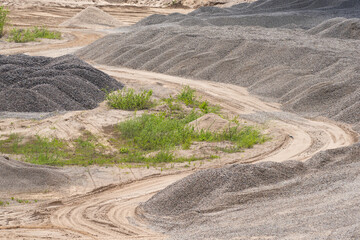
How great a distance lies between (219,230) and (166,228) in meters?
0.87

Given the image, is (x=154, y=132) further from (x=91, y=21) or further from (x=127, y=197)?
(x=91, y=21)

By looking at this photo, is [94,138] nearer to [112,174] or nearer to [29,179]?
[112,174]

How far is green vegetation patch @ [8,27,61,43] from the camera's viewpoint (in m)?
23.3

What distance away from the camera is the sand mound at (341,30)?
18.9m

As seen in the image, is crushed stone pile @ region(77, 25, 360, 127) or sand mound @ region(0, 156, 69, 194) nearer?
sand mound @ region(0, 156, 69, 194)

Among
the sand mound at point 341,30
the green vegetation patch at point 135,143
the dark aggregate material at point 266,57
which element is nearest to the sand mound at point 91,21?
the dark aggregate material at point 266,57

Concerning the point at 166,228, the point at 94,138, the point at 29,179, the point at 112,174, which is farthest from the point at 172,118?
the point at 166,228

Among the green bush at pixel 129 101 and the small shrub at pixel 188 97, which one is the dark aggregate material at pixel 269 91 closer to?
the small shrub at pixel 188 97

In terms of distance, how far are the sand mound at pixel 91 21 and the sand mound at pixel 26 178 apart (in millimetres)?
20985

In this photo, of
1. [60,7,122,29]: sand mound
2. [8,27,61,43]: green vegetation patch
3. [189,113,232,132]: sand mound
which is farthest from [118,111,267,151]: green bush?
[60,7,122,29]: sand mound

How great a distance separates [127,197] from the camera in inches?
296

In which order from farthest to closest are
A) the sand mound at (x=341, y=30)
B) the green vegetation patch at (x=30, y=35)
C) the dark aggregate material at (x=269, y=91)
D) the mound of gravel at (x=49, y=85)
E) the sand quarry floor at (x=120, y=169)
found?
the green vegetation patch at (x=30, y=35)
the sand mound at (x=341, y=30)
the mound of gravel at (x=49, y=85)
the sand quarry floor at (x=120, y=169)
the dark aggregate material at (x=269, y=91)

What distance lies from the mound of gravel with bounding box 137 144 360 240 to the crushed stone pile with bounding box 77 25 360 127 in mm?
5065

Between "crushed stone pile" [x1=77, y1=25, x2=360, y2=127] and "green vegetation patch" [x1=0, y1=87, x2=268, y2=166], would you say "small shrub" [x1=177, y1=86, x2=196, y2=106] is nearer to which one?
"green vegetation patch" [x1=0, y1=87, x2=268, y2=166]
